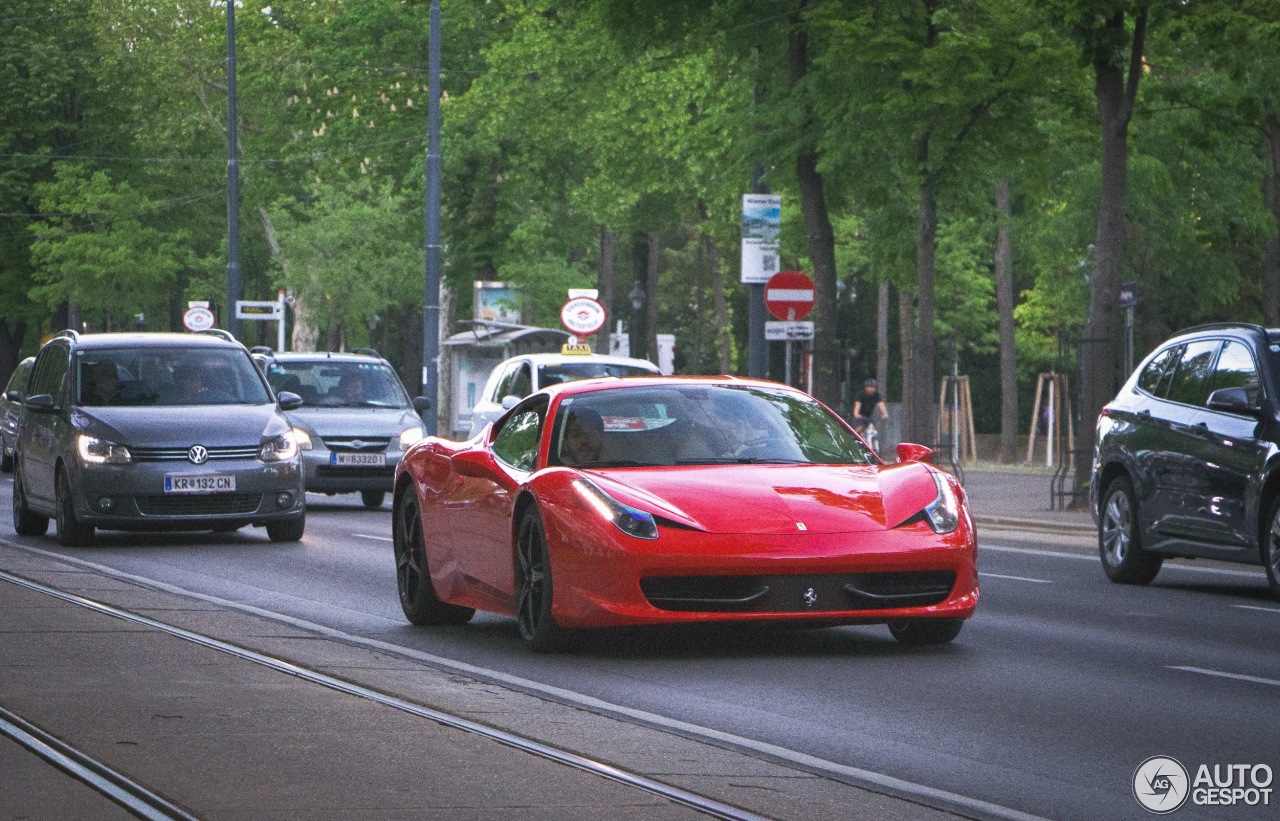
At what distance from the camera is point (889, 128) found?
28.4 metres

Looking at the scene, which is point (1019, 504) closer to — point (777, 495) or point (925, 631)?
point (925, 631)

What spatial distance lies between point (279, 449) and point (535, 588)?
8.69 m

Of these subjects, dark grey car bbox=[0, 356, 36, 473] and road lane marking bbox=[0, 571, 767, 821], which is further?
dark grey car bbox=[0, 356, 36, 473]

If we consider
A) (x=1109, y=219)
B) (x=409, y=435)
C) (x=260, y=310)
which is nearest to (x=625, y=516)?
(x=409, y=435)

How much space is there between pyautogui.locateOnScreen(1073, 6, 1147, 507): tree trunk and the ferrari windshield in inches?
557

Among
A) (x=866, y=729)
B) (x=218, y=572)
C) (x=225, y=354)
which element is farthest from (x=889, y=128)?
(x=866, y=729)

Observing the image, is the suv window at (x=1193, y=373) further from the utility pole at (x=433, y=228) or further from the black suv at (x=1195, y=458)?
the utility pole at (x=433, y=228)

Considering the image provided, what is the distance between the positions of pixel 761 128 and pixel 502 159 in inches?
874

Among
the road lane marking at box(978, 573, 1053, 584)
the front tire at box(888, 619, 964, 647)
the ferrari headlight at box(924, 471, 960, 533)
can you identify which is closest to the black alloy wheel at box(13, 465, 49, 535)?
the road lane marking at box(978, 573, 1053, 584)

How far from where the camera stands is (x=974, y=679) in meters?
9.94

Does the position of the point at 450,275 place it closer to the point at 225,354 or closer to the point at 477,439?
the point at 225,354

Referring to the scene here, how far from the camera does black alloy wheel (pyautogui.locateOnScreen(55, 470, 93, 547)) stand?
62.1 feet

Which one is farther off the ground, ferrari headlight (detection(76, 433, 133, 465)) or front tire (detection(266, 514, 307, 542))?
ferrari headlight (detection(76, 433, 133, 465))

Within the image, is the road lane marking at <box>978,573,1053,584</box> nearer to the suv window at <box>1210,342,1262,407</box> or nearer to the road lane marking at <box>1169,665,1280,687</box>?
the suv window at <box>1210,342,1262,407</box>
